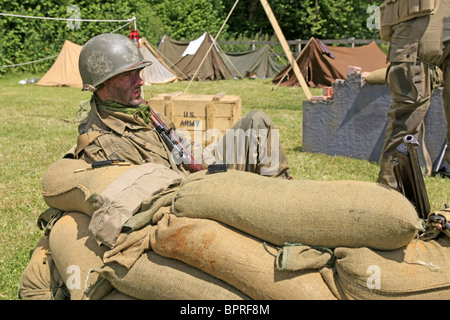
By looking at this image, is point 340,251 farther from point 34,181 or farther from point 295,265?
point 34,181

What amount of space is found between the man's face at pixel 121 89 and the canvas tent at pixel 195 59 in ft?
56.1

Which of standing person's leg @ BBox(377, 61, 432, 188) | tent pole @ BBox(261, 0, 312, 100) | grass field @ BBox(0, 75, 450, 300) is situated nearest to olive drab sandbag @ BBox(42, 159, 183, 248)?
grass field @ BBox(0, 75, 450, 300)

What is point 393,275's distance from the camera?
2002 millimetres

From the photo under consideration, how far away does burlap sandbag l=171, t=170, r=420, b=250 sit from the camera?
6.63 feet

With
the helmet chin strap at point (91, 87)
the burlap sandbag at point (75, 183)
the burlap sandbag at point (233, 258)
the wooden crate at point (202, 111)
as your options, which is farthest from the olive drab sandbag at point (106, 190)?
the wooden crate at point (202, 111)

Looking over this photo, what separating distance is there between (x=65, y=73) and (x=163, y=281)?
1772 centimetres

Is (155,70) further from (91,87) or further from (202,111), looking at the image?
(91,87)

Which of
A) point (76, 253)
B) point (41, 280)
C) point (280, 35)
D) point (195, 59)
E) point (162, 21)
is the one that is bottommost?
point (41, 280)

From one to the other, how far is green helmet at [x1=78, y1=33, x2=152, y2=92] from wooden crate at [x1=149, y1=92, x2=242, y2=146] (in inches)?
129

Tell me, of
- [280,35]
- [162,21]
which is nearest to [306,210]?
[280,35]

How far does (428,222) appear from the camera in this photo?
2242 millimetres

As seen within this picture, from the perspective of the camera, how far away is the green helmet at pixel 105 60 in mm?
3578

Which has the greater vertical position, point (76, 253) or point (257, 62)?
point (257, 62)
